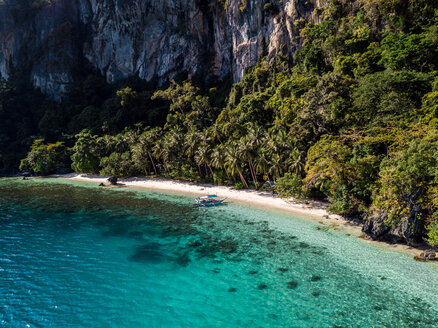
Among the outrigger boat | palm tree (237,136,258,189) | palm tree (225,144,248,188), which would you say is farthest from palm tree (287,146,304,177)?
the outrigger boat

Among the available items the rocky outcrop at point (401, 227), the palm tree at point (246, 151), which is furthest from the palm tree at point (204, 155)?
the rocky outcrop at point (401, 227)

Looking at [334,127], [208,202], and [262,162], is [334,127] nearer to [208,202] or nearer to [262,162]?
[262,162]

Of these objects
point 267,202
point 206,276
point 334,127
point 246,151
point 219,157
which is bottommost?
point 206,276

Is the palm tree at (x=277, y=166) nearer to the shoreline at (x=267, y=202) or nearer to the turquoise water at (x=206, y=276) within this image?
the shoreline at (x=267, y=202)

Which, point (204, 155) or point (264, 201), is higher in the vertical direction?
point (204, 155)

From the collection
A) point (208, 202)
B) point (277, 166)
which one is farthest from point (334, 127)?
point (208, 202)

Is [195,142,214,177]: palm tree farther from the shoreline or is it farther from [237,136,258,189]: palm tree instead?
[237,136,258,189]: palm tree

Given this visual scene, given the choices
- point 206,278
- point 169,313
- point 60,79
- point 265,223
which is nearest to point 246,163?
point 265,223
